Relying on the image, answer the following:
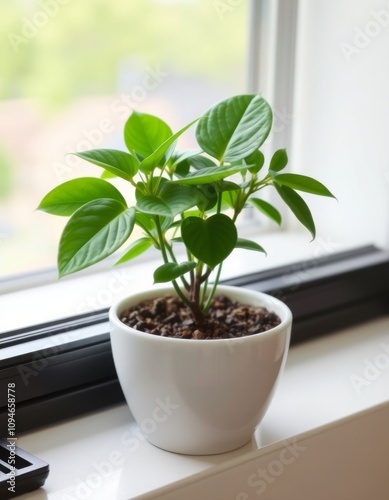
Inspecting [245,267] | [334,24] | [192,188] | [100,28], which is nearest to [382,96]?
[334,24]

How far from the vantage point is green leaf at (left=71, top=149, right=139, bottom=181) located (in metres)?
0.88

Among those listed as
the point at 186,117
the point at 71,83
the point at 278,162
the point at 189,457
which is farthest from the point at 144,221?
the point at 186,117

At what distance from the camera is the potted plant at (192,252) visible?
868 millimetres

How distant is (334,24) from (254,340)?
0.68 meters

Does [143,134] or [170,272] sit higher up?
[143,134]

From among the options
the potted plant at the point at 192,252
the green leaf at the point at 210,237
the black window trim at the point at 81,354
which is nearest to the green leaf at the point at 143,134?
the potted plant at the point at 192,252

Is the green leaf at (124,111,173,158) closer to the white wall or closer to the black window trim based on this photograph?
the black window trim

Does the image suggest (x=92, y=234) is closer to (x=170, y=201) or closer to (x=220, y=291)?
(x=170, y=201)

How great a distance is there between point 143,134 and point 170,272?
172 mm

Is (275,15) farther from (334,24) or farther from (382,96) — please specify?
(382,96)

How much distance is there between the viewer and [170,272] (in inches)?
35.4

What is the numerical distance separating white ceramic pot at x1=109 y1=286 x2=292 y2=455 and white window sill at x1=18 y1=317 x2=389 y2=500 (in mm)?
27

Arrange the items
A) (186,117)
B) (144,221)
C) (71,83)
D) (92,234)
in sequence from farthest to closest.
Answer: (186,117) < (71,83) < (144,221) < (92,234)

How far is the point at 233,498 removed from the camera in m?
0.97
